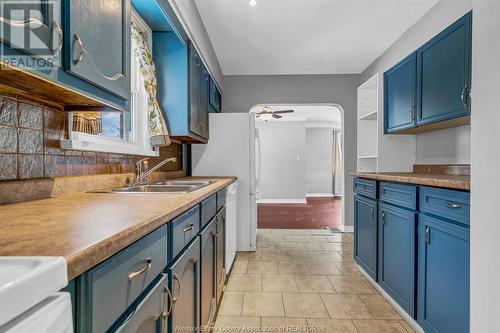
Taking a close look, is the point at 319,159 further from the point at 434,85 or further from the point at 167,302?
the point at 167,302

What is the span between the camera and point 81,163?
151 cm

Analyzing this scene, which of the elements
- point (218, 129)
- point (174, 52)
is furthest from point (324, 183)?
point (174, 52)

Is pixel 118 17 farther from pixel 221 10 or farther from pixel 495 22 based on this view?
pixel 221 10

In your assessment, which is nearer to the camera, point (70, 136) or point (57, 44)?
point (57, 44)

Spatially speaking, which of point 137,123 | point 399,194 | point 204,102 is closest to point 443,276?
point 399,194

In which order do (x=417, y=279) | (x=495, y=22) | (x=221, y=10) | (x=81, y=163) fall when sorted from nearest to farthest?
(x=495, y=22) < (x=81, y=163) < (x=417, y=279) < (x=221, y=10)

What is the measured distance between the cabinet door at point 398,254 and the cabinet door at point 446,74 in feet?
3.00

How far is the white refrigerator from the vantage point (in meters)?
3.46

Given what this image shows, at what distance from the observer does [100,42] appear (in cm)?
109

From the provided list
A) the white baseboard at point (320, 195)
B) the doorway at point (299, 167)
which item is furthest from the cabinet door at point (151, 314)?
the white baseboard at point (320, 195)

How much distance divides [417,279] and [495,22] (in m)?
1.48

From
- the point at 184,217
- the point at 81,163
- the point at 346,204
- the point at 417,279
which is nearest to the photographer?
the point at 184,217

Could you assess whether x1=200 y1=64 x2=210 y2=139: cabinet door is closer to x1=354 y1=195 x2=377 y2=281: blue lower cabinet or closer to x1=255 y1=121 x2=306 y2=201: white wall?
x1=354 y1=195 x2=377 y2=281: blue lower cabinet

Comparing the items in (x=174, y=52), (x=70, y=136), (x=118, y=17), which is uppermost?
(x=174, y=52)
